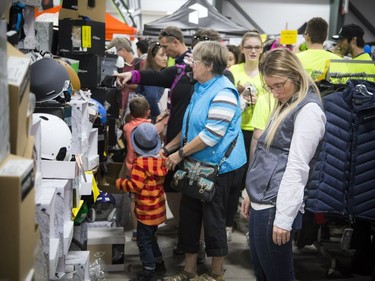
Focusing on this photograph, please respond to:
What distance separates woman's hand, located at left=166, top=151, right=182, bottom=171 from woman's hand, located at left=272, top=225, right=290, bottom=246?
1.27 m

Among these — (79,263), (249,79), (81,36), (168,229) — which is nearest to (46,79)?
(79,263)

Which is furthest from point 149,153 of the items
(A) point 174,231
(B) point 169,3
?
(B) point 169,3

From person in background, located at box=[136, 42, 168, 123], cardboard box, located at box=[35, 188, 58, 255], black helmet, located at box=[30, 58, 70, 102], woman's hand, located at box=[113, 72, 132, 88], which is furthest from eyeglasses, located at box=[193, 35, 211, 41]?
cardboard box, located at box=[35, 188, 58, 255]

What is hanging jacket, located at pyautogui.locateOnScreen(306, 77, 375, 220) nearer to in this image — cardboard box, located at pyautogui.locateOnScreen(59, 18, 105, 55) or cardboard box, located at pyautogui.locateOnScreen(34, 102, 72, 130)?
cardboard box, located at pyautogui.locateOnScreen(34, 102, 72, 130)

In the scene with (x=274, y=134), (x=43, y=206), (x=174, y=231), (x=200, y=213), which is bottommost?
(x=174, y=231)

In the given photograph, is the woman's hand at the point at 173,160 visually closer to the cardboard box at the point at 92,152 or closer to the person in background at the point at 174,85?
the person in background at the point at 174,85

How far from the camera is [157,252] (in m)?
3.90

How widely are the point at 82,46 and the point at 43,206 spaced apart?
2.35 metres

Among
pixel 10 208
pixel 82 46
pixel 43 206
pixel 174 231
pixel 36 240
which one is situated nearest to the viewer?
pixel 10 208

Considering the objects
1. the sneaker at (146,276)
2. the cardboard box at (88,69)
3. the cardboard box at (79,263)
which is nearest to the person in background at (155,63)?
the cardboard box at (88,69)

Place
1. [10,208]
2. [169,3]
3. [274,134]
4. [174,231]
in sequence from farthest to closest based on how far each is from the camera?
1. [169,3]
2. [174,231]
3. [274,134]
4. [10,208]

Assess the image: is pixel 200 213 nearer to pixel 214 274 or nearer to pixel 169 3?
pixel 214 274

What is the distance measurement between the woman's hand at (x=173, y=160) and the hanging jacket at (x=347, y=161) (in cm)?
84

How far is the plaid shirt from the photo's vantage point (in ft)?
12.2
